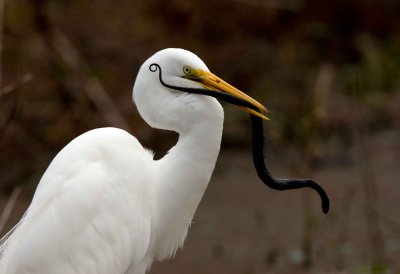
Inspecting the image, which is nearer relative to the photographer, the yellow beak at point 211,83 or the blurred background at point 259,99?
the yellow beak at point 211,83

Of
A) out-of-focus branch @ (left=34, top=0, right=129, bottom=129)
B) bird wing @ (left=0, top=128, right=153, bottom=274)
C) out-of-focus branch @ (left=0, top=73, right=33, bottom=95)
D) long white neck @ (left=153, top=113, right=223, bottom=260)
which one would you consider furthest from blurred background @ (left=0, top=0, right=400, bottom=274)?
bird wing @ (left=0, top=128, right=153, bottom=274)

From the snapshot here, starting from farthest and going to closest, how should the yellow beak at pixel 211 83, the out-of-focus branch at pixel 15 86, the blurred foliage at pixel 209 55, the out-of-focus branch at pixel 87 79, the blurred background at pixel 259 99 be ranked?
the blurred foliage at pixel 209 55 < the out-of-focus branch at pixel 87 79 < the blurred background at pixel 259 99 < the out-of-focus branch at pixel 15 86 < the yellow beak at pixel 211 83

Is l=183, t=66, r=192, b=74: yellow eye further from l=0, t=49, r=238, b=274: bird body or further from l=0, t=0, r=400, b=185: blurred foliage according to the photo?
l=0, t=0, r=400, b=185: blurred foliage

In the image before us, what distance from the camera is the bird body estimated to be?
9.66ft

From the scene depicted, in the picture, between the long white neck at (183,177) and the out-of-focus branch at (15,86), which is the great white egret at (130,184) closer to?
the long white neck at (183,177)

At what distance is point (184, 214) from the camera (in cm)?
311

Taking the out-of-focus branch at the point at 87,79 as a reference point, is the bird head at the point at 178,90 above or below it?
above

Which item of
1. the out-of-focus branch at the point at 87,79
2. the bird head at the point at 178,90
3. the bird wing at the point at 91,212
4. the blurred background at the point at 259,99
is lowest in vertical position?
the blurred background at the point at 259,99

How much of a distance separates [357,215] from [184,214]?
11.3 feet

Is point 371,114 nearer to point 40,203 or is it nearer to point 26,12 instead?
point 26,12

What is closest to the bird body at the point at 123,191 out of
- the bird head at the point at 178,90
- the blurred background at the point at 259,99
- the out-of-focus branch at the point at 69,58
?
the bird head at the point at 178,90

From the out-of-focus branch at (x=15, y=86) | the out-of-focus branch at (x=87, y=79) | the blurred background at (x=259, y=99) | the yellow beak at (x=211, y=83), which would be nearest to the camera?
the yellow beak at (x=211, y=83)

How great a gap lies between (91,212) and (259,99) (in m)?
4.80

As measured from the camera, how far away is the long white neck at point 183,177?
9.79 ft
